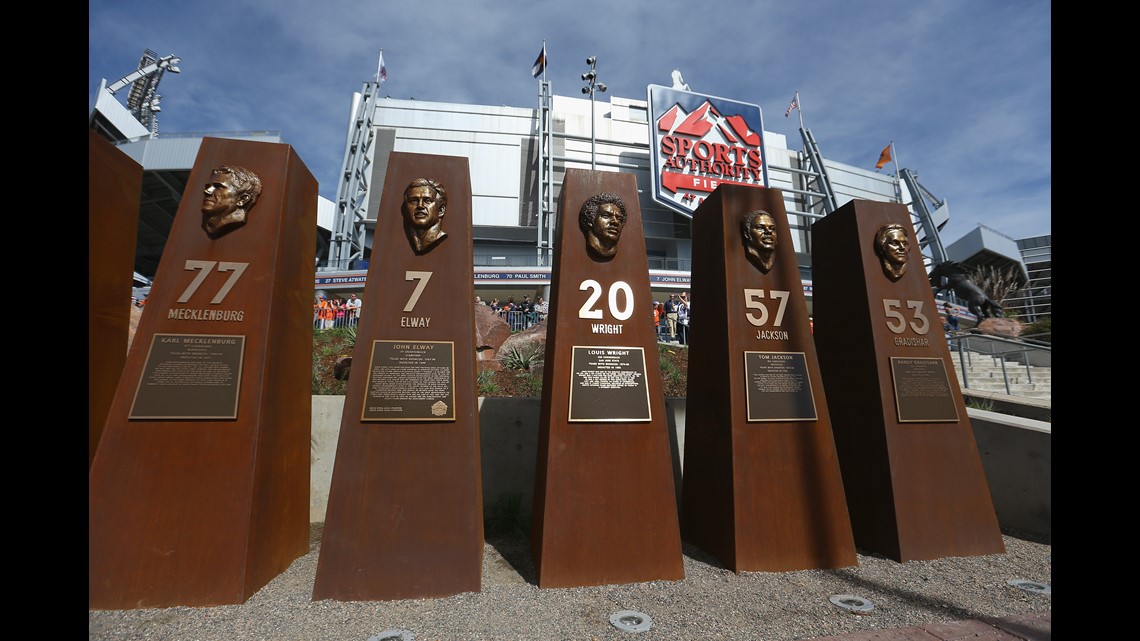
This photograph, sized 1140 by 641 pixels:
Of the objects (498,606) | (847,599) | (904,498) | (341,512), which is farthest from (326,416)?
(904,498)

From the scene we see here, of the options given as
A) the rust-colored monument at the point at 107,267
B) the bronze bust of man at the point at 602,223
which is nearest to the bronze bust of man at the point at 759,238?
the bronze bust of man at the point at 602,223

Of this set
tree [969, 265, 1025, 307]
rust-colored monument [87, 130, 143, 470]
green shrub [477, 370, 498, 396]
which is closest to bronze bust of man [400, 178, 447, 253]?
rust-colored monument [87, 130, 143, 470]

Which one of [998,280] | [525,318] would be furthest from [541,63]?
[998,280]

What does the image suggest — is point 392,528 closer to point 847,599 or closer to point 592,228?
point 592,228

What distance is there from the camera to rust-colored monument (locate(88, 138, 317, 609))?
3.52 meters

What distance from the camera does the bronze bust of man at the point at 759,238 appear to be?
4.89 metres

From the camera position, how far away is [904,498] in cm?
475

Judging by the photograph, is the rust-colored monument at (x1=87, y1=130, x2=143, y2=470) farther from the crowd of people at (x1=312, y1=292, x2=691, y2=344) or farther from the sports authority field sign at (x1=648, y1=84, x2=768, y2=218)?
the sports authority field sign at (x1=648, y1=84, x2=768, y2=218)

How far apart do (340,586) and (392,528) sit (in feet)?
1.81

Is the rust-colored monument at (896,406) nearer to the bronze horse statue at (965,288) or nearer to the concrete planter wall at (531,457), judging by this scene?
the concrete planter wall at (531,457)

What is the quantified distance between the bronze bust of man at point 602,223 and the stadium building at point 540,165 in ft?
68.4

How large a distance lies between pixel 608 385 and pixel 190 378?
11.4 feet

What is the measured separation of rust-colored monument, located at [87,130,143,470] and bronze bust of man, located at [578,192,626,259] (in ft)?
14.3

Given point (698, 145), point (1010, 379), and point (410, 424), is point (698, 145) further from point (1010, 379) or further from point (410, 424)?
point (410, 424)
